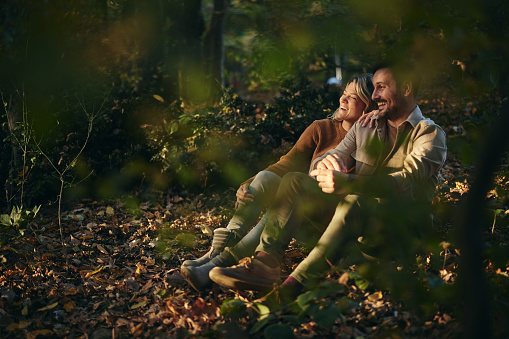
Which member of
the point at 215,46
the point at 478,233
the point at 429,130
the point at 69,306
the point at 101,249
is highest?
the point at 478,233

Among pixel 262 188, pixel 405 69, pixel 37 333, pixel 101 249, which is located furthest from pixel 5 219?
pixel 405 69

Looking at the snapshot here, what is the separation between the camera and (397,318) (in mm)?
3049

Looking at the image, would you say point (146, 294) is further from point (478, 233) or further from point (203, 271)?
point (478, 233)

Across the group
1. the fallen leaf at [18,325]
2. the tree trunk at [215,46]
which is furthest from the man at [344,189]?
the tree trunk at [215,46]

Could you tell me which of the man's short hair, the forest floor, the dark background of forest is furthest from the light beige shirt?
the man's short hair

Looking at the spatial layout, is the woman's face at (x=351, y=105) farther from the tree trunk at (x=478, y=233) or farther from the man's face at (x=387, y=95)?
the tree trunk at (x=478, y=233)

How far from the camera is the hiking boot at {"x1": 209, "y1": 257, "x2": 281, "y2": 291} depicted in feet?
10.6

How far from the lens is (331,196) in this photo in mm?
3162

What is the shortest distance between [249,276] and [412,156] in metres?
1.31

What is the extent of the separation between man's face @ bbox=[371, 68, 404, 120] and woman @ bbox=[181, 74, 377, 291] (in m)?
0.63

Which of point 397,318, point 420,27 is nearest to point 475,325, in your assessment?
point 420,27

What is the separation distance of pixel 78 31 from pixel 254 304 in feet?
21.7

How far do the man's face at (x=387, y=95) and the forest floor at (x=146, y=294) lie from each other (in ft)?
2.35

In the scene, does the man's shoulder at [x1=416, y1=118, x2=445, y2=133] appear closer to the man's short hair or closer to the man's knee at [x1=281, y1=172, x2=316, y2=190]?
the man's knee at [x1=281, y1=172, x2=316, y2=190]
